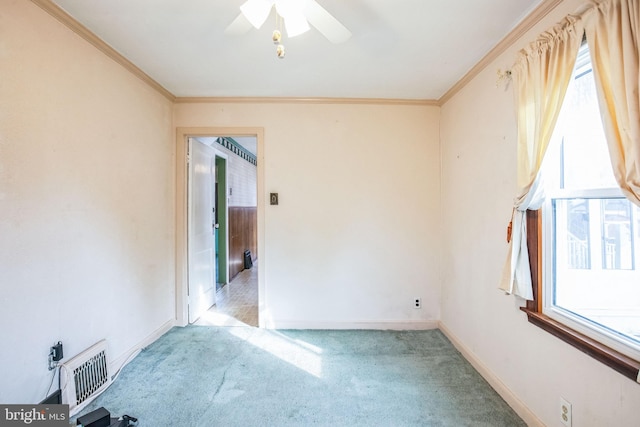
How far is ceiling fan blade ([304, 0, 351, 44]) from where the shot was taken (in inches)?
50.5

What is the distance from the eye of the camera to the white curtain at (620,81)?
100 cm

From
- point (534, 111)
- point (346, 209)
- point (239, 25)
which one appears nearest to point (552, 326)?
point (534, 111)

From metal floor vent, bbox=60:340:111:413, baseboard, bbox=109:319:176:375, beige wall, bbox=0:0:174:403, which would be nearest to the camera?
beige wall, bbox=0:0:174:403

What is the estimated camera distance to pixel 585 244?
4.51 ft

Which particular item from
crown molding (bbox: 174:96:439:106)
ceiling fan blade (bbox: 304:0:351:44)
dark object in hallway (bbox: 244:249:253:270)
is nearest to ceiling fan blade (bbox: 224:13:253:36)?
ceiling fan blade (bbox: 304:0:351:44)

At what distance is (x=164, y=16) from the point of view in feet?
5.34

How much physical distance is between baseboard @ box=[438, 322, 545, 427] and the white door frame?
1.93 meters

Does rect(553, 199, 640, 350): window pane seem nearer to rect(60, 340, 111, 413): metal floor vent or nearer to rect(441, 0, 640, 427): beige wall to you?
rect(441, 0, 640, 427): beige wall

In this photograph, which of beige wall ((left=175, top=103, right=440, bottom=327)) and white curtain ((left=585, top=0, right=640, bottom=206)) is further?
beige wall ((left=175, top=103, right=440, bottom=327))

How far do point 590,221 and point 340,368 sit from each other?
188cm

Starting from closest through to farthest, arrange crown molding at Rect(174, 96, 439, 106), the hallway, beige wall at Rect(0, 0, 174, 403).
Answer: beige wall at Rect(0, 0, 174, 403)
crown molding at Rect(174, 96, 439, 106)
the hallway

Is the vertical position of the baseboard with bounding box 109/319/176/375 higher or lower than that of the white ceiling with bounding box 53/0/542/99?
lower

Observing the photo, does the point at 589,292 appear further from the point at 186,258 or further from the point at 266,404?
the point at 186,258

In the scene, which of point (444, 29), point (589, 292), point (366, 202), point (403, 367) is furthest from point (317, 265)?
point (444, 29)
